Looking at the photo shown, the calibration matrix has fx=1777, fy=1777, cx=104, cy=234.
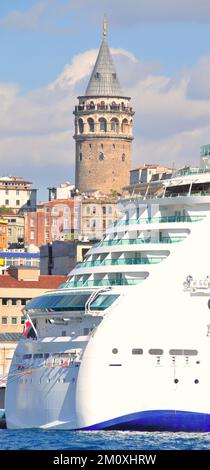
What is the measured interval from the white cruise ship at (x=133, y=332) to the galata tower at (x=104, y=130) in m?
113

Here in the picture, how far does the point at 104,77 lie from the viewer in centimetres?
17588

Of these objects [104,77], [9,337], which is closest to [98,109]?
[104,77]

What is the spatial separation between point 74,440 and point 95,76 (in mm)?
125206

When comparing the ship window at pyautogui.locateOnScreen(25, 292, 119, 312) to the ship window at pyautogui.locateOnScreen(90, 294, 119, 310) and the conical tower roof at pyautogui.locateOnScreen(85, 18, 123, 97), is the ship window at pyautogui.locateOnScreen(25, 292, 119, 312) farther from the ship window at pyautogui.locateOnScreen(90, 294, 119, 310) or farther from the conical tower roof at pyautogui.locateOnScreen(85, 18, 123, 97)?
the conical tower roof at pyautogui.locateOnScreen(85, 18, 123, 97)

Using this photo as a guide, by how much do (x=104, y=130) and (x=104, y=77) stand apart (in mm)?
5400

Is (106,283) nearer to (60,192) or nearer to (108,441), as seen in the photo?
(108,441)

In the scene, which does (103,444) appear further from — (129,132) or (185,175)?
(129,132)

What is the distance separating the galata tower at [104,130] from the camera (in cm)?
17350

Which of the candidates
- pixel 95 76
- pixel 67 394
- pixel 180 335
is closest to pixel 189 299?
pixel 180 335

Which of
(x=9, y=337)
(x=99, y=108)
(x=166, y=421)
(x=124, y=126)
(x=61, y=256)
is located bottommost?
(x=166, y=421)

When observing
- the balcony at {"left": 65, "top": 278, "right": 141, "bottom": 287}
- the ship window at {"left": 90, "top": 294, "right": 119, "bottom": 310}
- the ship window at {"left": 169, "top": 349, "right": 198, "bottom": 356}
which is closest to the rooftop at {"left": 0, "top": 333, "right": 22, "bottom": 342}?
the balcony at {"left": 65, "top": 278, "right": 141, "bottom": 287}

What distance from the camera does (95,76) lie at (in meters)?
176

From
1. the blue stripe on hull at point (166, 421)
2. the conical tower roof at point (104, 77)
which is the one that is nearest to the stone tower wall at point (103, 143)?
the conical tower roof at point (104, 77)
